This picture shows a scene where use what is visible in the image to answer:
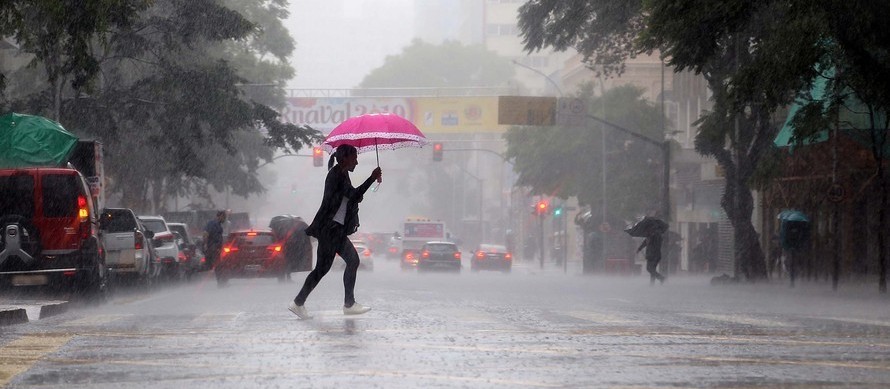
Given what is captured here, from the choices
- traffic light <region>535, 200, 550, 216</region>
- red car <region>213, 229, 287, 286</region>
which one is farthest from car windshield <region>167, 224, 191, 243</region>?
traffic light <region>535, 200, 550, 216</region>

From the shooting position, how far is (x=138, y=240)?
2739 centimetres

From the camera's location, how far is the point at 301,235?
114 feet

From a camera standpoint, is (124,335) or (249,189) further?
(249,189)

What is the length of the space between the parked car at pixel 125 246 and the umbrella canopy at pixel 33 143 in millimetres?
1361

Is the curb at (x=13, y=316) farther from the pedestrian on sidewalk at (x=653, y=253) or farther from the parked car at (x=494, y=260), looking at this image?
the parked car at (x=494, y=260)

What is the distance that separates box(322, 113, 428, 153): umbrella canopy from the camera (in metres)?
16.1

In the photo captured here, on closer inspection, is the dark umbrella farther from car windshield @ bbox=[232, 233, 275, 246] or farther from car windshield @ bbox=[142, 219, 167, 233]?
car windshield @ bbox=[142, 219, 167, 233]

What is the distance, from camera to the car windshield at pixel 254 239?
1336 inches

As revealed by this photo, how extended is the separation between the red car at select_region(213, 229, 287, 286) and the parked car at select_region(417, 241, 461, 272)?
2112 centimetres

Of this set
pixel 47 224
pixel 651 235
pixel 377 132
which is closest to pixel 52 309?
pixel 47 224

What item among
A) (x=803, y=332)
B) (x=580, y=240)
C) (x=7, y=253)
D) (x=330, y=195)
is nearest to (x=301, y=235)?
(x=7, y=253)

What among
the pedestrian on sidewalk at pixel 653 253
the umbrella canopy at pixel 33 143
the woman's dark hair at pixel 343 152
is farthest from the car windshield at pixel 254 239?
the woman's dark hair at pixel 343 152

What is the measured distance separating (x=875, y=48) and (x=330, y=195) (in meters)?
13.5

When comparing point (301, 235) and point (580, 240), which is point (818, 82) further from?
point (580, 240)
